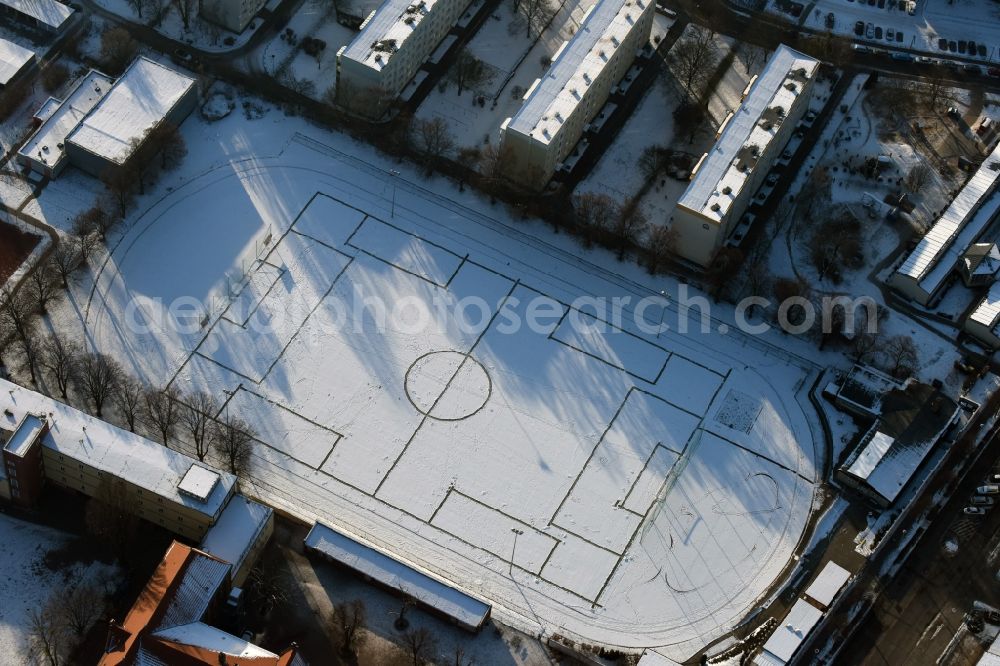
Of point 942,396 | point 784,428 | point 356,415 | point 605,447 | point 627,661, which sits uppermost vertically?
point 942,396

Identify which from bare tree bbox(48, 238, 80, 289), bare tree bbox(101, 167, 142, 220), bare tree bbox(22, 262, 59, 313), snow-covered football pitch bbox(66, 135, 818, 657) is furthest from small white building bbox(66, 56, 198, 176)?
bare tree bbox(22, 262, 59, 313)

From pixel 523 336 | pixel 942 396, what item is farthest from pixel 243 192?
pixel 942 396

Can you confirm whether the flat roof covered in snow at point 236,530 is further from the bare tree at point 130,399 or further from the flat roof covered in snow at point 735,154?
the flat roof covered in snow at point 735,154

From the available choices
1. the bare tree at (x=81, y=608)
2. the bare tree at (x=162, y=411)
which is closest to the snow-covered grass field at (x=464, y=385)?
the bare tree at (x=162, y=411)

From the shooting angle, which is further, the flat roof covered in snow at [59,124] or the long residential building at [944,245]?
the flat roof covered in snow at [59,124]

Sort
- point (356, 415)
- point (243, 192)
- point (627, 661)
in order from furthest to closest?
point (243, 192)
point (356, 415)
point (627, 661)

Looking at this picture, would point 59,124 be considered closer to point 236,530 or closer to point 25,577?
point 25,577

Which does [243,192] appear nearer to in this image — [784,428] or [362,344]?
[362,344]

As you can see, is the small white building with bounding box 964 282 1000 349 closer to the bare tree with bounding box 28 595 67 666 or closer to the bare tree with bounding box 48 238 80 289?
the bare tree with bounding box 48 238 80 289
